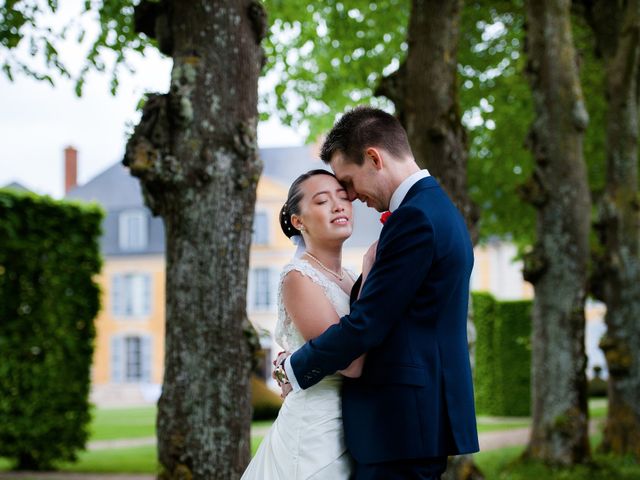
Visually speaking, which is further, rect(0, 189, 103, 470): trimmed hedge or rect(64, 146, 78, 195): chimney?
rect(64, 146, 78, 195): chimney

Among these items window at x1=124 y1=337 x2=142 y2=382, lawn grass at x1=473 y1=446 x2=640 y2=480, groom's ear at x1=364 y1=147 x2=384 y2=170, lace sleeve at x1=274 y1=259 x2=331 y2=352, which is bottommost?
window at x1=124 y1=337 x2=142 y2=382

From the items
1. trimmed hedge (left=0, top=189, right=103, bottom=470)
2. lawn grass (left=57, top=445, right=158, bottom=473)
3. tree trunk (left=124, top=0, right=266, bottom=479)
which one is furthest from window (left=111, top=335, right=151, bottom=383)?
tree trunk (left=124, top=0, right=266, bottom=479)

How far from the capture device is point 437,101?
7797 millimetres

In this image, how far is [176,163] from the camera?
A: 582 centimetres

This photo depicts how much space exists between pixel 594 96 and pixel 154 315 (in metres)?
30.6

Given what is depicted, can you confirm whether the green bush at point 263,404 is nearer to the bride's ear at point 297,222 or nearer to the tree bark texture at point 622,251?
the tree bark texture at point 622,251

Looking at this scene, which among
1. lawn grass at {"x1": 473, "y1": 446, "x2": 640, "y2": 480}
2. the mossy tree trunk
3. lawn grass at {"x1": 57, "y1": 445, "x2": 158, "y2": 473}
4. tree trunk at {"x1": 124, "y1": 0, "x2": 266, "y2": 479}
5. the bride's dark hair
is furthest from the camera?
lawn grass at {"x1": 57, "y1": 445, "x2": 158, "y2": 473}

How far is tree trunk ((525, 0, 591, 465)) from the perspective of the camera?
35.0ft

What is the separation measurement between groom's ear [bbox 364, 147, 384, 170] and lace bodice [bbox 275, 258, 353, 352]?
491mm

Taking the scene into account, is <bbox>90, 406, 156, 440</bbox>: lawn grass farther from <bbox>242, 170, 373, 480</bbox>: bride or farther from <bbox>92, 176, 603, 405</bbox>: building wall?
<bbox>92, 176, 603, 405</bbox>: building wall

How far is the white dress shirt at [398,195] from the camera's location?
11.2 feet

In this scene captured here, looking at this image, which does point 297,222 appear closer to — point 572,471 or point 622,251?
point 572,471

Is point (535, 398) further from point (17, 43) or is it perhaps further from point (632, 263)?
point (17, 43)

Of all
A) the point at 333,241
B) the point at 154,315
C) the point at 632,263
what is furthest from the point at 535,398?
the point at 154,315
